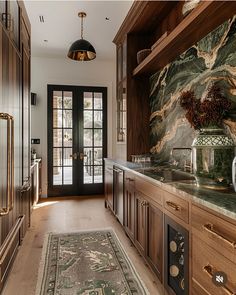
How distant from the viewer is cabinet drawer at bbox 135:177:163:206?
6.64 ft

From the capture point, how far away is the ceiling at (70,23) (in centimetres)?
344

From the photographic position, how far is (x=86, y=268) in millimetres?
2438

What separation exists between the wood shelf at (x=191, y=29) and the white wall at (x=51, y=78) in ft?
8.91

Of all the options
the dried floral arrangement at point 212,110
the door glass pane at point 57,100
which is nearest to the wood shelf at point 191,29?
the dried floral arrangement at point 212,110

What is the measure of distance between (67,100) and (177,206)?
179 inches

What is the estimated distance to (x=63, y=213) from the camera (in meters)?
4.37

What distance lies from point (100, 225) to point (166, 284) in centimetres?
194

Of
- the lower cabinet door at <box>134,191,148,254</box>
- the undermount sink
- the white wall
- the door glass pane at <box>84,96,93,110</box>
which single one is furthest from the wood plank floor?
the door glass pane at <box>84,96,93,110</box>

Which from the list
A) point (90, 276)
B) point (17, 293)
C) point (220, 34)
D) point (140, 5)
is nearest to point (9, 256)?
point (17, 293)

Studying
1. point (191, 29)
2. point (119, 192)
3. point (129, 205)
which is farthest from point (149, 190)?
point (191, 29)

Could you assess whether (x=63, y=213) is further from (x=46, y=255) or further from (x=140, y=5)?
(x=140, y=5)

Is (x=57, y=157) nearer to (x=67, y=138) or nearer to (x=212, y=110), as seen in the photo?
(x=67, y=138)

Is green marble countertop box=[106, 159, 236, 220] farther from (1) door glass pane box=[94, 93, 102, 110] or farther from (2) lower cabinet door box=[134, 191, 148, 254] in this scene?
(1) door glass pane box=[94, 93, 102, 110]

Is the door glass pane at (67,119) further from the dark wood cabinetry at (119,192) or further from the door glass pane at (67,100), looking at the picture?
the dark wood cabinetry at (119,192)
